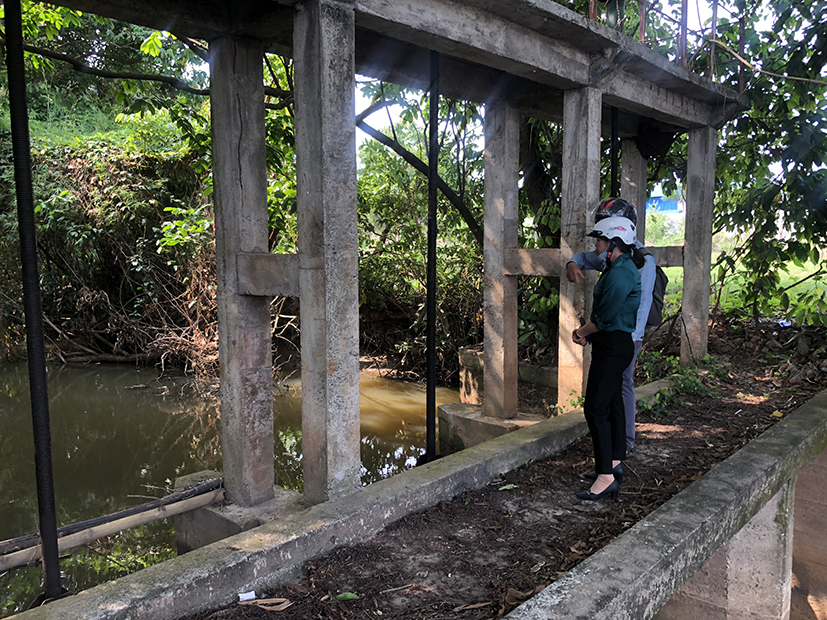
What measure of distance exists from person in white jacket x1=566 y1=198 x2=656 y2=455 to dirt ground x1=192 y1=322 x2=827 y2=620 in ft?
1.49

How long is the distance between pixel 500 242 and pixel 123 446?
18.5 ft

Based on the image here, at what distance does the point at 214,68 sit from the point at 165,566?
301 centimetres

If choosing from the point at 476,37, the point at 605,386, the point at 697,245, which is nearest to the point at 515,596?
the point at 605,386

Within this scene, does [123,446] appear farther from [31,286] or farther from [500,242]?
[31,286]

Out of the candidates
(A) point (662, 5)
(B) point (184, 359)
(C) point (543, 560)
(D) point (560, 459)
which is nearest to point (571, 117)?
(D) point (560, 459)

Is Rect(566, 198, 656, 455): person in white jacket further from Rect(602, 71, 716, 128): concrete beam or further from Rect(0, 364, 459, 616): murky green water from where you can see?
Rect(0, 364, 459, 616): murky green water

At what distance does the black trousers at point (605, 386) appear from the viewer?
12.3 ft

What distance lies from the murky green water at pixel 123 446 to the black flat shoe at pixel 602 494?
3.35 metres

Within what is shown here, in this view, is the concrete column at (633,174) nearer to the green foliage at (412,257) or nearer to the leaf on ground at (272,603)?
the green foliage at (412,257)

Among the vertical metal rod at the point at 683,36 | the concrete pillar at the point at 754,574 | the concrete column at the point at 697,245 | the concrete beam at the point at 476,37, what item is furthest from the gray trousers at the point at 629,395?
the vertical metal rod at the point at 683,36

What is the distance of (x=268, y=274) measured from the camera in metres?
3.80

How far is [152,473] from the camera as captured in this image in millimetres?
7254

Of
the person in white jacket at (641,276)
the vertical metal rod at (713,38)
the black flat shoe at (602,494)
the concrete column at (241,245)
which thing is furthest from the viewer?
the vertical metal rod at (713,38)

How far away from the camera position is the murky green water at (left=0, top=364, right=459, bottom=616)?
18.8ft
